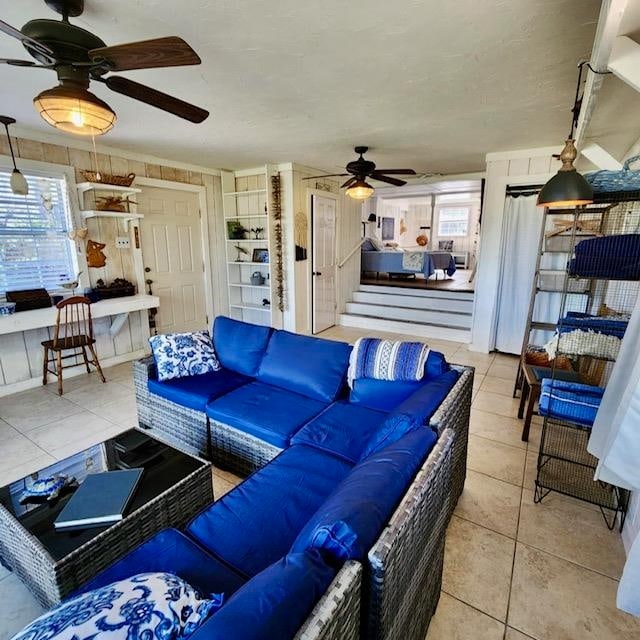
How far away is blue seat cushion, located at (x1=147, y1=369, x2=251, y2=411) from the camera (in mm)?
2301

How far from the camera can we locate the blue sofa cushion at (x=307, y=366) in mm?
2283

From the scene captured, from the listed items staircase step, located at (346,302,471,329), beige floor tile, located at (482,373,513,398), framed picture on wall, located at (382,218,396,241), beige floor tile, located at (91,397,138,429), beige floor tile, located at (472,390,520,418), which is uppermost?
framed picture on wall, located at (382,218,396,241)

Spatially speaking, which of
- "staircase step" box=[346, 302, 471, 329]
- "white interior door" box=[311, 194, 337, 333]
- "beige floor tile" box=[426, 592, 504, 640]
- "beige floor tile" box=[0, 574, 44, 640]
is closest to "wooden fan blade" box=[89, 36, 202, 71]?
"beige floor tile" box=[0, 574, 44, 640]

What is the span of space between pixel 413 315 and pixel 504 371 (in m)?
1.87

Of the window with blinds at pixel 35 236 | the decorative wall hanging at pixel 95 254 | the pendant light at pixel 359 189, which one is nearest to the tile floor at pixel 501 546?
the window with blinds at pixel 35 236

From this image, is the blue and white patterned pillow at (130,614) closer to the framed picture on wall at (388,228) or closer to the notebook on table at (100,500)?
the notebook on table at (100,500)

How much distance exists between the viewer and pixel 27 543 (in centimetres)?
128

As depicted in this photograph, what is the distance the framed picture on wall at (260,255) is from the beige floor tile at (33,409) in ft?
9.62

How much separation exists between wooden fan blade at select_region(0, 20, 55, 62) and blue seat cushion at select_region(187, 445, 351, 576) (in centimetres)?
180

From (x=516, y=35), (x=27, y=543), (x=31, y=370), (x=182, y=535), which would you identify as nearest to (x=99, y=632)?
(x=182, y=535)

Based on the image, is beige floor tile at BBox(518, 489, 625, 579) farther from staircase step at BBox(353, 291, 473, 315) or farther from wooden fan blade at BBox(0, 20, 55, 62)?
staircase step at BBox(353, 291, 473, 315)

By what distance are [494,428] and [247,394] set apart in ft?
6.33

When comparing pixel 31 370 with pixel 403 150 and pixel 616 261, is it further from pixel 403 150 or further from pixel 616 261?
pixel 616 261

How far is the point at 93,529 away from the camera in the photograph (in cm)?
134
